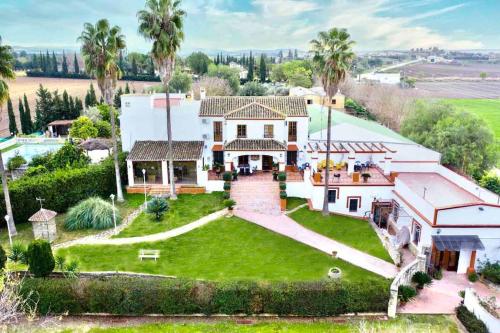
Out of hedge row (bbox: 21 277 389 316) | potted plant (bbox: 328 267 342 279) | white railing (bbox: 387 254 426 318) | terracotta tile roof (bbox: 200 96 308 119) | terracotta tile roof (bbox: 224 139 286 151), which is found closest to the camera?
hedge row (bbox: 21 277 389 316)

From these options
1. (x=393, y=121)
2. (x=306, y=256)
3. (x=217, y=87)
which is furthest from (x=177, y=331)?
(x=217, y=87)

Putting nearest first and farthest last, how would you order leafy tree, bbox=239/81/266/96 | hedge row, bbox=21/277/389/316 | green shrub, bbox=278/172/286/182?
hedge row, bbox=21/277/389/316 < green shrub, bbox=278/172/286/182 < leafy tree, bbox=239/81/266/96

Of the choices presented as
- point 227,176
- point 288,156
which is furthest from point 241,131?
point 227,176

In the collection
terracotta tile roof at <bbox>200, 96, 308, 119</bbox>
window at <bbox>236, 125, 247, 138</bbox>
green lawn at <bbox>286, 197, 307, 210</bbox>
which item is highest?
terracotta tile roof at <bbox>200, 96, 308, 119</bbox>

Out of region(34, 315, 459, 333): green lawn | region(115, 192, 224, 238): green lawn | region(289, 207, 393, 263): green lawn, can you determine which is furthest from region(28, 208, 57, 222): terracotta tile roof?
region(289, 207, 393, 263): green lawn

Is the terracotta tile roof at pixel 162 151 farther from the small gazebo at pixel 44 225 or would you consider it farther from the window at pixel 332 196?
the window at pixel 332 196

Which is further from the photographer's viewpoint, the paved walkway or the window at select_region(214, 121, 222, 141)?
the window at select_region(214, 121, 222, 141)

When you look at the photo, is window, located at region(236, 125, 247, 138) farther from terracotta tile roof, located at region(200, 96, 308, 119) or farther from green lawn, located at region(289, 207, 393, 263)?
green lawn, located at region(289, 207, 393, 263)

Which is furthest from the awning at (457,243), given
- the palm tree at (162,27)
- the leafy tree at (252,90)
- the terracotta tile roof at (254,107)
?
the leafy tree at (252,90)
